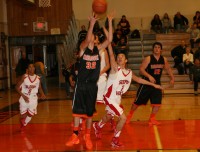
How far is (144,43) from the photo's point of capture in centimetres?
1914

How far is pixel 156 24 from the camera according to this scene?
63.8 feet

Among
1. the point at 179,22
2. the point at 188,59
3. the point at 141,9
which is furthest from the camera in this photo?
the point at 141,9

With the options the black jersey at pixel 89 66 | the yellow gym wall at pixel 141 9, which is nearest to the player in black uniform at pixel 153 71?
the black jersey at pixel 89 66

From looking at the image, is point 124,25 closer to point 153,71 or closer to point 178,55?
point 178,55

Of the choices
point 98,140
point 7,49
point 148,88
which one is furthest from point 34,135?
point 7,49

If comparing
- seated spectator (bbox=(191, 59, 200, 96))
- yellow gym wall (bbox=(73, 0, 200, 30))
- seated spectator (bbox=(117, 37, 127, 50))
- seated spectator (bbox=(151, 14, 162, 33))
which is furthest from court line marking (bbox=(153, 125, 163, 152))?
yellow gym wall (bbox=(73, 0, 200, 30))

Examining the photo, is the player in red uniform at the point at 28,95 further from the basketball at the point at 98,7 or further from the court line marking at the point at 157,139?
the court line marking at the point at 157,139

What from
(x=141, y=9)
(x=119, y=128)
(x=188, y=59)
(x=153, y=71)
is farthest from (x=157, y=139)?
(x=141, y=9)

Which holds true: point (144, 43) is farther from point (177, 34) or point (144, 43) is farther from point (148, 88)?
point (148, 88)

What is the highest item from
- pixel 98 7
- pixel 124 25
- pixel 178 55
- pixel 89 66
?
pixel 124 25

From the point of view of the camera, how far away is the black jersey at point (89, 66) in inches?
235

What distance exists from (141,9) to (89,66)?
51.1 ft

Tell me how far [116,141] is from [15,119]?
12.9 ft

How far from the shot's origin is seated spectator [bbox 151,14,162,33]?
63.7 feet
